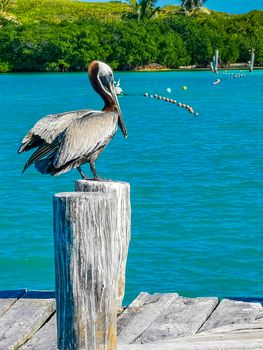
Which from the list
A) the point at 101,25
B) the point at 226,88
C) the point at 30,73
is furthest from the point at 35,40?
the point at 226,88

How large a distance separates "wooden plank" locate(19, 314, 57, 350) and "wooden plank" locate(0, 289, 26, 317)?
40 centimetres

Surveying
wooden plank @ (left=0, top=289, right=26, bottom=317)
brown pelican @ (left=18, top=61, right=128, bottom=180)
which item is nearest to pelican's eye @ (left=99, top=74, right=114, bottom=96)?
brown pelican @ (left=18, top=61, right=128, bottom=180)

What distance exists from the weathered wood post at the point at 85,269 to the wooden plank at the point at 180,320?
4.06 feet

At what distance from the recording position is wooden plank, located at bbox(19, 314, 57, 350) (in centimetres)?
546

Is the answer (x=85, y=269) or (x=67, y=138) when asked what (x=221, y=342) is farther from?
(x=67, y=138)

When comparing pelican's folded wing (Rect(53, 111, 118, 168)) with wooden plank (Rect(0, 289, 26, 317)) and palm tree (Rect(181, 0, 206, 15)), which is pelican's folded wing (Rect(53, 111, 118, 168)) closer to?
wooden plank (Rect(0, 289, 26, 317))

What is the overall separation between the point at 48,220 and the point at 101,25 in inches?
3845

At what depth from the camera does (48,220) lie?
15844 millimetres

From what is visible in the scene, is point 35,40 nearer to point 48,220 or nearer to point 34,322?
point 48,220

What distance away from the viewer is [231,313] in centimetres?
603

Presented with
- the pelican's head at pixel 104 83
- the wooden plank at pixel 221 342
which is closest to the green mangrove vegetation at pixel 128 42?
the pelican's head at pixel 104 83

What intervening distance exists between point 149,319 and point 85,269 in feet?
6.00

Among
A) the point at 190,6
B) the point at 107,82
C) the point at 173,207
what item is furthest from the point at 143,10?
the point at 107,82

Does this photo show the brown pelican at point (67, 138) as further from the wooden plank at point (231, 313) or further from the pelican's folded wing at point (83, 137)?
the wooden plank at point (231, 313)
